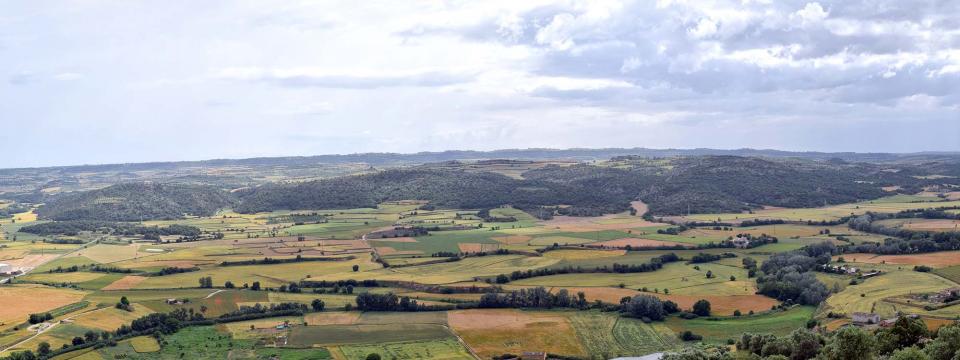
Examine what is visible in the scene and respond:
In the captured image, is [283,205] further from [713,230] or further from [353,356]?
[353,356]

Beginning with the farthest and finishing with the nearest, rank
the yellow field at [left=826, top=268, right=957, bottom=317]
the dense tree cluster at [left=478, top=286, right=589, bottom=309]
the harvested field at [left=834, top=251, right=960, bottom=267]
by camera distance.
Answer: the harvested field at [left=834, top=251, right=960, bottom=267] < the dense tree cluster at [left=478, top=286, right=589, bottom=309] < the yellow field at [left=826, top=268, right=957, bottom=317]

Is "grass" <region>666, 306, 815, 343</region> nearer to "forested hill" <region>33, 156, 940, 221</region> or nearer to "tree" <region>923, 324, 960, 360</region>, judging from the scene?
"tree" <region>923, 324, 960, 360</region>

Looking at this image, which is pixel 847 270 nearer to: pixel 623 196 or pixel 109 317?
pixel 109 317

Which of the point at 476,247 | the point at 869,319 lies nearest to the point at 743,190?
the point at 476,247

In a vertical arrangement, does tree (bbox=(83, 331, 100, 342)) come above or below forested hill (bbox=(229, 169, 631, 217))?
below

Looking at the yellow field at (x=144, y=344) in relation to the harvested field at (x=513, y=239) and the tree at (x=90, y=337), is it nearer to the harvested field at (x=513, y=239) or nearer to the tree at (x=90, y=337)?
the tree at (x=90, y=337)

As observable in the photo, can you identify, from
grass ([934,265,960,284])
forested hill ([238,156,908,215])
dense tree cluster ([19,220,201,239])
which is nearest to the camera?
grass ([934,265,960,284])

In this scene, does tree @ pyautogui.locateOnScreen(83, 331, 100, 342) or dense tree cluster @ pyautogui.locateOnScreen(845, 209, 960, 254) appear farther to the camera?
dense tree cluster @ pyautogui.locateOnScreen(845, 209, 960, 254)

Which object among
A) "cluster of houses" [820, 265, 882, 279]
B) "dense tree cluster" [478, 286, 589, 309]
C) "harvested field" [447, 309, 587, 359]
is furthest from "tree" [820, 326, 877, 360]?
"cluster of houses" [820, 265, 882, 279]
